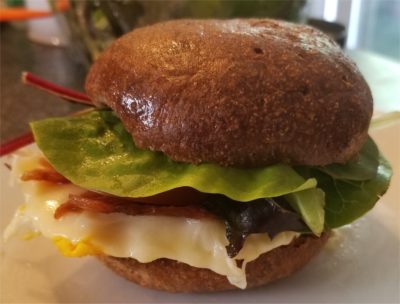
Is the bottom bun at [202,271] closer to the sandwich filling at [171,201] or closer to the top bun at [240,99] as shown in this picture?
the sandwich filling at [171,201]

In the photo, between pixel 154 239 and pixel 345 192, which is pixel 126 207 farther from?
pixel 345 192

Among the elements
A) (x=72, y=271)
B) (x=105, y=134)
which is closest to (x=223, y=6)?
(x=105, y=134)

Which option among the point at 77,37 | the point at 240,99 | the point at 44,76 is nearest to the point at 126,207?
the point at 240,99

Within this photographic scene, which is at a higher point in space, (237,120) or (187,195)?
(237,120)

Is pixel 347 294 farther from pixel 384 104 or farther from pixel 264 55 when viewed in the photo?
pixel 384 104

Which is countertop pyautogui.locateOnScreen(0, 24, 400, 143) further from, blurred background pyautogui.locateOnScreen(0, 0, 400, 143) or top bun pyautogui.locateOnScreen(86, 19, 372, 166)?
top bun pyautogui.locateOnScreen(86, 19, 372, 166)

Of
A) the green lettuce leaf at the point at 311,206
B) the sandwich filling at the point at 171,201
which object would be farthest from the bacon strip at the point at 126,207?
the green lettuce leaf at the point at 311,206

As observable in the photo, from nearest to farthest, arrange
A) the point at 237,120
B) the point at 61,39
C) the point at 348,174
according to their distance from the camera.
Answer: the point at 237,120, the point at 348,174, the point at 61,39

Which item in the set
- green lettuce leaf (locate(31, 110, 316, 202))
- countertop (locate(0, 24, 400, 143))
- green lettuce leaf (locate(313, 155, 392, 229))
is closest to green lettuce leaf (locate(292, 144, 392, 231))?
green lettuce leaf (locate(313, 155, 392, 229))
